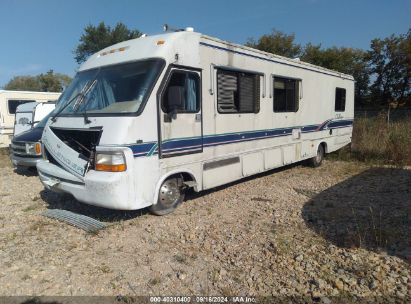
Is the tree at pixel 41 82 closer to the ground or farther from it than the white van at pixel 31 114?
farther from it

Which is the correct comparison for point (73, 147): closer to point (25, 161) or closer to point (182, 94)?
point (182, 94)

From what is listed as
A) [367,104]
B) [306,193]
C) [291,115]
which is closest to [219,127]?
[306,193]

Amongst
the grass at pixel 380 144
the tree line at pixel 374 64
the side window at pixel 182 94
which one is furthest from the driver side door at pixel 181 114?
the tree line at pixel 374 64

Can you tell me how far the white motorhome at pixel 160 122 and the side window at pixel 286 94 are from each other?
0.21 meters

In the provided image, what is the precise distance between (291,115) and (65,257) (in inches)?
244

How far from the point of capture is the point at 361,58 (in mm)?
29969

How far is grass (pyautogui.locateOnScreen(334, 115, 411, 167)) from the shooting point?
1029 cm

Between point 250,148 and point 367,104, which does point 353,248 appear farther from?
point 367,104

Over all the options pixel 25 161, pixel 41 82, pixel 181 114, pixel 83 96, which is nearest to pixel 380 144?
pixel 181 114

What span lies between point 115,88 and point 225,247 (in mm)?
2925

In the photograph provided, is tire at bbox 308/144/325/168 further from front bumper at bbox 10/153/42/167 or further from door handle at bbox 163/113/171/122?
front bumper at bbox 10/153/42/167

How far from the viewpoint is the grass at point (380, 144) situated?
33.8ft

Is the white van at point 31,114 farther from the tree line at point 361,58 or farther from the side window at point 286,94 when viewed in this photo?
the tree line at point 361,58

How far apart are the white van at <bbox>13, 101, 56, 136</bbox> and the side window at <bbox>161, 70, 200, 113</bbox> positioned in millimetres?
7181
